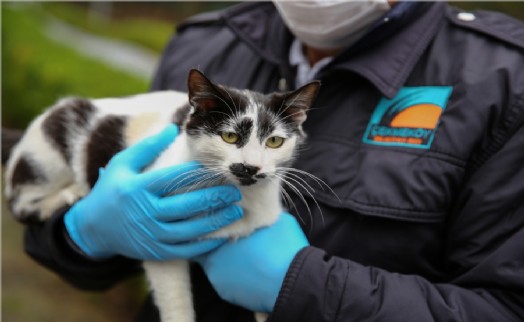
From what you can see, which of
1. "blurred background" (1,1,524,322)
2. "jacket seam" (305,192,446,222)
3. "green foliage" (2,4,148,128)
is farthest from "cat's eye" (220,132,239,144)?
"green foliage" (2,4,148,128)

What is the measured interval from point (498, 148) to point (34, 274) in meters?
3.96

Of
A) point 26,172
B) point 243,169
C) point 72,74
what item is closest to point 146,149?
point 243,169

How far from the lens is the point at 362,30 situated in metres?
1.53

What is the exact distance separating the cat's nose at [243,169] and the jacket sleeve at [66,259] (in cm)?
73

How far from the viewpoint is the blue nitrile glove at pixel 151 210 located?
1.35 metres

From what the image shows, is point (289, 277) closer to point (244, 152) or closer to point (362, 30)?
point (244, 152)

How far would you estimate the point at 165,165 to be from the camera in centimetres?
146

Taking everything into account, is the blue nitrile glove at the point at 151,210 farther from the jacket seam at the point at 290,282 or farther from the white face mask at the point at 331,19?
the white face mask at the point at 331,19

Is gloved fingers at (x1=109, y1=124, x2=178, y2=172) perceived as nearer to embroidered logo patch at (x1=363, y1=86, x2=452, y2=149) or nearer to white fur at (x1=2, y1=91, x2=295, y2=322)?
white fur at (x1=2, y1=91, x2=295, y2=322)

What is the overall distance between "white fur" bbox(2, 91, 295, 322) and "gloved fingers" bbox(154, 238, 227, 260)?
0.08ft

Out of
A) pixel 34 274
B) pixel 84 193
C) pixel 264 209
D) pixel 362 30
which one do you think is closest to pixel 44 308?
pixel 34 274

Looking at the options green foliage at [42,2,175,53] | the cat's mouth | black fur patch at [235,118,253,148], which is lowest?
green foliage at [42,2,175,53]

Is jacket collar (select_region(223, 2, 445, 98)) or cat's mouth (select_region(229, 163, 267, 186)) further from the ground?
jacket collar (select_region(223, 2, 445, 98))

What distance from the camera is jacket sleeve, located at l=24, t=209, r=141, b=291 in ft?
5.30
